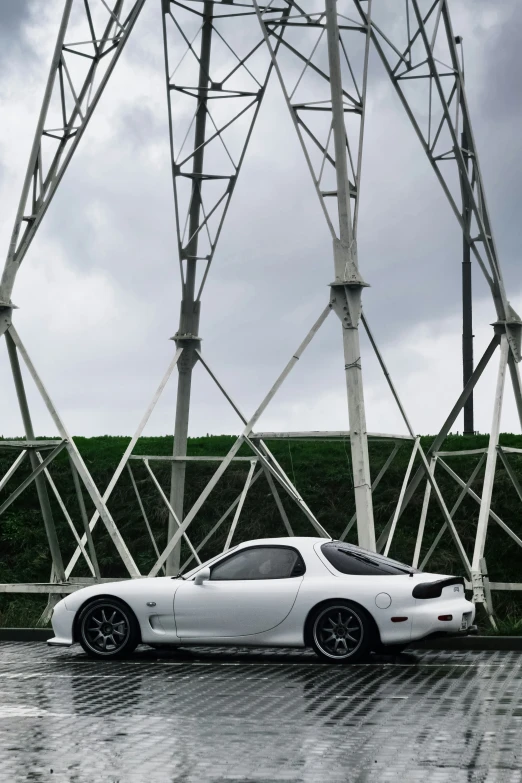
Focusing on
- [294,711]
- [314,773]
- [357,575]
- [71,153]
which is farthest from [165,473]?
[314,773]

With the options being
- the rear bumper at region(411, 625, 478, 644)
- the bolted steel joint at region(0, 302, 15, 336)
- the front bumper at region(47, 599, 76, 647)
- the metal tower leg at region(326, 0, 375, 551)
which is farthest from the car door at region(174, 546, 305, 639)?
the bolted steel joint at region(0, 302, 15, 336)

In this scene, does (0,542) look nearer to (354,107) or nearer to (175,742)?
(354,107)

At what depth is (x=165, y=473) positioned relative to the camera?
30.1 m

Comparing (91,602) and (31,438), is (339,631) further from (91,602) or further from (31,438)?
(31,438)

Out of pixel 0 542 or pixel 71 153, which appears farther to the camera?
pixel 0 542

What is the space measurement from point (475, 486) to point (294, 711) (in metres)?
18.0

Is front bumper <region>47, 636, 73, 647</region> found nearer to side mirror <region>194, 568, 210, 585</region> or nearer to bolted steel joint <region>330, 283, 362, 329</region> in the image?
side mirror <region>194, 568, 210, 585</region>

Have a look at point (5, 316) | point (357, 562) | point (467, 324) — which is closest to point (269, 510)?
point (467, 324)

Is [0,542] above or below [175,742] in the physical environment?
above

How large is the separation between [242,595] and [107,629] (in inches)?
65.2

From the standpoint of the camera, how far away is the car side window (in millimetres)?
13664

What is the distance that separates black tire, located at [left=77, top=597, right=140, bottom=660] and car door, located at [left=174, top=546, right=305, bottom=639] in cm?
58

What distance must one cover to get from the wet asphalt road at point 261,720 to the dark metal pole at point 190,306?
7416mm

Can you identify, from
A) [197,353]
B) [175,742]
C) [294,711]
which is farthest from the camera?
[197,353]
